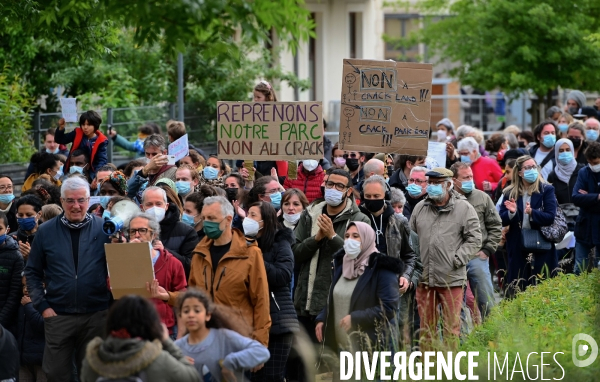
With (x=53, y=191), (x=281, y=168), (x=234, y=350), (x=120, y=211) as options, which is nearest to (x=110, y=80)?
(x=281, y=168)

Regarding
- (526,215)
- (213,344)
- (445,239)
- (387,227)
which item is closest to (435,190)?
(445,239)

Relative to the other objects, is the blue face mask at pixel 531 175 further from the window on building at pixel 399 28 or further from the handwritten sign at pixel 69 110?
the window on building at pixel 399 28

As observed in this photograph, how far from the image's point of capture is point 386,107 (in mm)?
12906

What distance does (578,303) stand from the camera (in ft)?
32.6

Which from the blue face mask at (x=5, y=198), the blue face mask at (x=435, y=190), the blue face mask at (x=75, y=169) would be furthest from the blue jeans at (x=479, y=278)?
the blue face mask at (x=75, y=169)

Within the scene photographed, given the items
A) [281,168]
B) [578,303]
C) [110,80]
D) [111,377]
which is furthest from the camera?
[110,80]

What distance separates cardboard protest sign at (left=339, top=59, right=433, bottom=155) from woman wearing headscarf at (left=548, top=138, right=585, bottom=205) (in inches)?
112

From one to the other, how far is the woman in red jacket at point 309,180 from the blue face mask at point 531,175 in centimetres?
219

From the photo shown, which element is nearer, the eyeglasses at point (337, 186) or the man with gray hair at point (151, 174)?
the eyeglasses at point (337, 186)

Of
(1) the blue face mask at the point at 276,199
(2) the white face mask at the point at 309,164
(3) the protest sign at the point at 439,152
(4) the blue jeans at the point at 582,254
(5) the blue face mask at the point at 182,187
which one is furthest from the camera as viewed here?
(3) the protest sign at the point at 439,152

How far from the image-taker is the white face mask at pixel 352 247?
9.06m

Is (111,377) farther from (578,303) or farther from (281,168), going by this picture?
(281,168)

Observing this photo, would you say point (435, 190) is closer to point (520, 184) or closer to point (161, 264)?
point (520, 184)

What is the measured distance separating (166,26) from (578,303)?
4103mm
